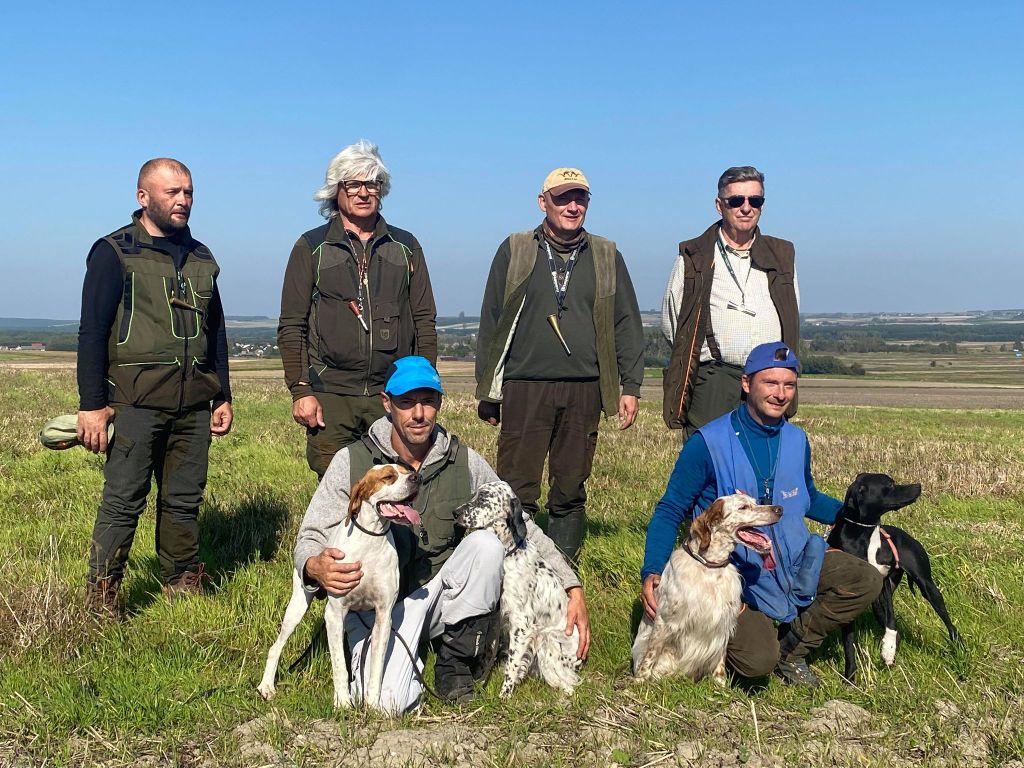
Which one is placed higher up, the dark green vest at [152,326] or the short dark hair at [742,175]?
the short dark hair at [742,175]

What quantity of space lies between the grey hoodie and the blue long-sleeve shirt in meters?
0.47

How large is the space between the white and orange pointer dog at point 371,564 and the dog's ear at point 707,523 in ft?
4.27

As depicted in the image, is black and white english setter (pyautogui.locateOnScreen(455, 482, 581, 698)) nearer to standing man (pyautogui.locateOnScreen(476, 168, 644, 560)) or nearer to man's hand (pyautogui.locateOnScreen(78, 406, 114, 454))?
standing man (pyautogui.locateOnScreen(476, 168, 644, 560))

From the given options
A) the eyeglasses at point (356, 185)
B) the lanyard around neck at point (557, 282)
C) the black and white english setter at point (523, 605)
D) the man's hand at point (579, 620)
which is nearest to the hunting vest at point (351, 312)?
the eyeglasses at point (356, 185)

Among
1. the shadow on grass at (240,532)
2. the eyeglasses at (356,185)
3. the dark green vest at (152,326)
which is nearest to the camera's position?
the dark green vest at (152,326)

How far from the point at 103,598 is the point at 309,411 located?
153 centimetres

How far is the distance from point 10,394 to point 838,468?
1765 centimetres

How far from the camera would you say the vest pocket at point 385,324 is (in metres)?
5.11

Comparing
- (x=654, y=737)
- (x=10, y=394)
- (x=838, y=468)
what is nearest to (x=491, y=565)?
(x=654, y=737)

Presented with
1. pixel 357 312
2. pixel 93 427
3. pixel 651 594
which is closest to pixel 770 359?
pixel 651 594

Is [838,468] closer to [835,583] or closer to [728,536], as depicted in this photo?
[835,583]

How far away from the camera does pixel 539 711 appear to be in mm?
3764

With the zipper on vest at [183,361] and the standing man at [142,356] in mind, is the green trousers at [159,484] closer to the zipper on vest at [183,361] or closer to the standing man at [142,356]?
the standing man at [142,356]

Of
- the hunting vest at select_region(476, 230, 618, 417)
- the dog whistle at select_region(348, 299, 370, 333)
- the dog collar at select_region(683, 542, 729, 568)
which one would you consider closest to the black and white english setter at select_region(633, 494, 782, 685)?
the dog collar at select_region(683, 542, 729, 568)
